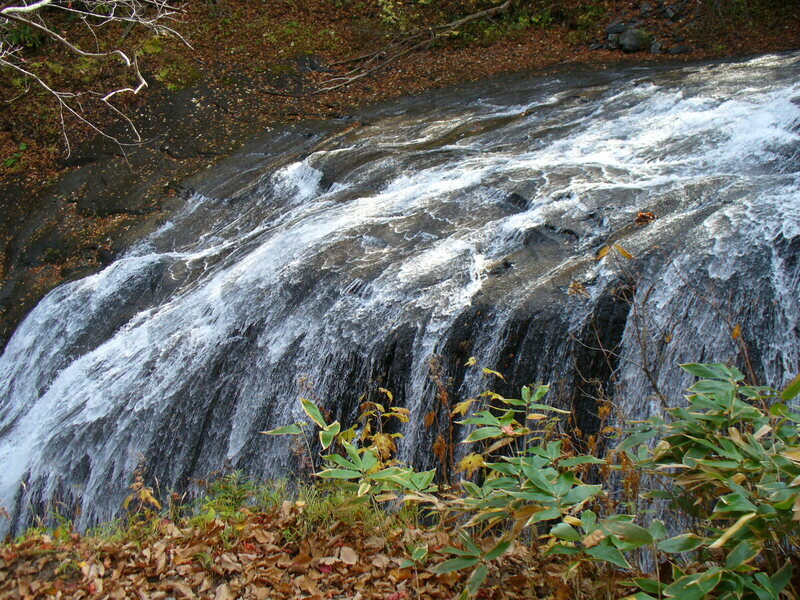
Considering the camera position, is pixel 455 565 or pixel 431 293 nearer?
pixel 455 565

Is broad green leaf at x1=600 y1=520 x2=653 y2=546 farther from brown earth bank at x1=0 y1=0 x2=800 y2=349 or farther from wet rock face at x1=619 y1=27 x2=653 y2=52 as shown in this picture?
wet rock face at x1=619 y1=27 x2=653 y2=52

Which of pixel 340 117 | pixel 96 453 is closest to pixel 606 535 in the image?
pixel 96 453

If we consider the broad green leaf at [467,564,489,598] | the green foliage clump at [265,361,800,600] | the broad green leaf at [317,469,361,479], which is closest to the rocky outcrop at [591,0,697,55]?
the green foliage clump at [265,361,800,600]

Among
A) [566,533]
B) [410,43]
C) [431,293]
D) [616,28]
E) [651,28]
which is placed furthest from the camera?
[410,43]

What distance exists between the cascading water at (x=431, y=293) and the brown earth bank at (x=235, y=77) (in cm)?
161

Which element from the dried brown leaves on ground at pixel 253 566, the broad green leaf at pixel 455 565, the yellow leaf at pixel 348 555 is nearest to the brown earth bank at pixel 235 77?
the dried brown leaves on ground at pixel 253 566

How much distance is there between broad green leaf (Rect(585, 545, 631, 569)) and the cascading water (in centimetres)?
123

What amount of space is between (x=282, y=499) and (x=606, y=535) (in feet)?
7.38

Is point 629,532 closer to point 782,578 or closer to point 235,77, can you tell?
point 782,578

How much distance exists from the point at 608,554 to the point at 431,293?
12.0ft

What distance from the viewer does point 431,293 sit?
5.52 metres

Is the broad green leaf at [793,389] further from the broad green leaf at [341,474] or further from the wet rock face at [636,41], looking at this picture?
the wet rock face at [636,41]

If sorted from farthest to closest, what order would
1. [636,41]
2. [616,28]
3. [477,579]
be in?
[616,28]
[636,41]
[477,579]

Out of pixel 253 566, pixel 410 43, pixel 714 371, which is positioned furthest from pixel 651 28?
pixel 253 566
